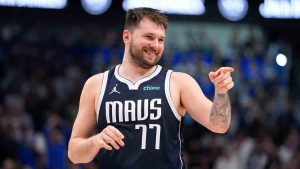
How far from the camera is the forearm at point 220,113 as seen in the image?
13.7ft

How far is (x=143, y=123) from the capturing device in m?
4.48

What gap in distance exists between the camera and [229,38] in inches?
624

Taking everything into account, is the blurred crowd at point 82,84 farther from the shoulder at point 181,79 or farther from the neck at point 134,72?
the shoulder at point 181,79

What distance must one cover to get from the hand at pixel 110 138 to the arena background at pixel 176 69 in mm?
6703

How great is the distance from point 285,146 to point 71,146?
338 inches

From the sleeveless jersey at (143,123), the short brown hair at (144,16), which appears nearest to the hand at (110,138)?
the sleeveless jersey at (143,123)

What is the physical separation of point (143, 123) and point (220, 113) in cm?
54

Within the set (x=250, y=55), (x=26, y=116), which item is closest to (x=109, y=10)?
(x=26, y=116)

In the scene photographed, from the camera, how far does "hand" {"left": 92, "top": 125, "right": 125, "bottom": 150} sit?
4100 mm

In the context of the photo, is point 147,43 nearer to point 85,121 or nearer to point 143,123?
point 143,123

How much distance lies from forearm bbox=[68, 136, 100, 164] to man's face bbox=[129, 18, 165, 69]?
0.62m

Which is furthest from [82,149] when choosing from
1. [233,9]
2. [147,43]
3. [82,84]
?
[82,84]

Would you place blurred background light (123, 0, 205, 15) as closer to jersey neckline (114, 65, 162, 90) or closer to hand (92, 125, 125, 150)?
jersey neckline (114, 65, 162, 90)

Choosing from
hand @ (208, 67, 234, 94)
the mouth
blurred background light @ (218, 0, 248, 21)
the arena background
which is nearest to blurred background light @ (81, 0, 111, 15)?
the arena background
